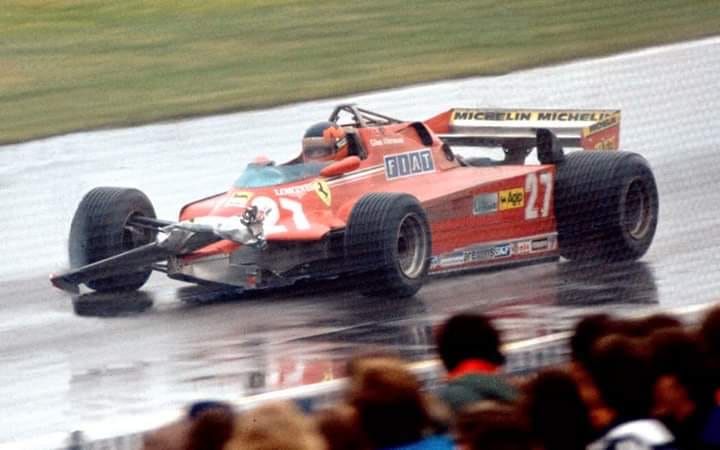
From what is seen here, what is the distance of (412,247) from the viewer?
9547 mm

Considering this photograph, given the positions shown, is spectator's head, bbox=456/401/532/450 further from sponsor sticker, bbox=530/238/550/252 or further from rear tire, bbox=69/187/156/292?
sponsor sticker, bbox=530/238/550/252

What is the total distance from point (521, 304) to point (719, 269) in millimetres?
1437

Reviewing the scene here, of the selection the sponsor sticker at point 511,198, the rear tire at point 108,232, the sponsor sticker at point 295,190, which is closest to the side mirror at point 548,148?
the sponsor sticker at point 511,198

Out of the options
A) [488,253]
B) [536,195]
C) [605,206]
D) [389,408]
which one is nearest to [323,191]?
[488,253]

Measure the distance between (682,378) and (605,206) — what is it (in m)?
6.02

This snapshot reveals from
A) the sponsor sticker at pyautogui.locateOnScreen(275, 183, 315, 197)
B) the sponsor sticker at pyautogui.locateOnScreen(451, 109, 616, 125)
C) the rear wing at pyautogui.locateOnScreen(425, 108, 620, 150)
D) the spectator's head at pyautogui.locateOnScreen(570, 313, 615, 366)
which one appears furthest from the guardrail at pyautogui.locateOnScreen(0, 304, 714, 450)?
the sponsor sticker at pyautogui.locateOnScreen(451, 109, 616, 125)

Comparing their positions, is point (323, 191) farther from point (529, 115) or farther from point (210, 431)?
point (210, 431)

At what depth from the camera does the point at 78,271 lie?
9281mm

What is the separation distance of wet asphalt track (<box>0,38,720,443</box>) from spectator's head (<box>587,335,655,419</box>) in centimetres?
355

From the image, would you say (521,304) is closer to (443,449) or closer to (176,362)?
(176,362)

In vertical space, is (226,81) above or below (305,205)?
above

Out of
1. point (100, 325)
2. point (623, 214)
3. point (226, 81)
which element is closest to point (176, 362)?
point (100, 325)

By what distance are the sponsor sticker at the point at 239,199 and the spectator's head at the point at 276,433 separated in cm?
621

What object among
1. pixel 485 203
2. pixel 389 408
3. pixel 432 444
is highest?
pixel 485 203
